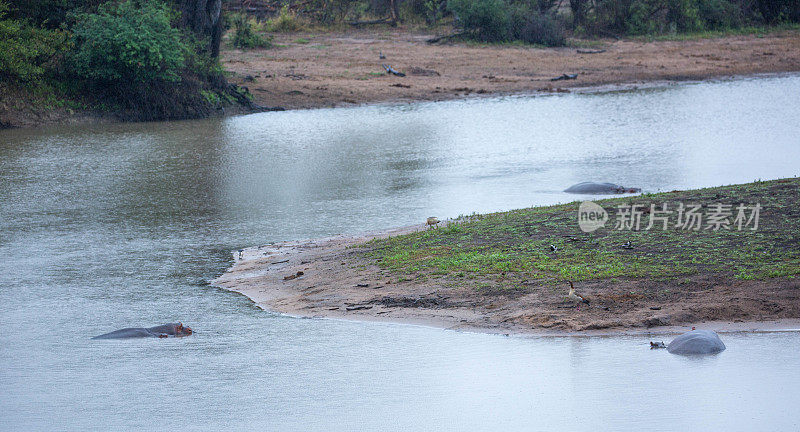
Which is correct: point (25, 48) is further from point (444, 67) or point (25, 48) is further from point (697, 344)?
point (697, 344)

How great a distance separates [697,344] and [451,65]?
21.6 metres

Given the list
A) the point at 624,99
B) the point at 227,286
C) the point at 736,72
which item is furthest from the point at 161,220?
the point at 736,72

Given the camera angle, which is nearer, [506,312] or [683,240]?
[506,312]

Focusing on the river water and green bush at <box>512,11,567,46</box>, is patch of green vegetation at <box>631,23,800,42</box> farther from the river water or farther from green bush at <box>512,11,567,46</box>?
the river water

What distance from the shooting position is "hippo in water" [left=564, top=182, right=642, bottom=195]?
38.8ft

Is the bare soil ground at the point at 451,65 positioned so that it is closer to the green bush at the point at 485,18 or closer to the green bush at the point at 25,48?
the green bush at the point at 485,18

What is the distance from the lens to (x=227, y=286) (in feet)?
27.8

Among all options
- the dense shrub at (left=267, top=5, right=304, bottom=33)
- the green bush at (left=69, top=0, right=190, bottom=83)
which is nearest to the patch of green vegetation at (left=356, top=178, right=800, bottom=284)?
the green bush at (left=69, top=0, right=190, bottom=83)

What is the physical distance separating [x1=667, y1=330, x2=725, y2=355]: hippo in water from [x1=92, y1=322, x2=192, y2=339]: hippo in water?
3.62 metres

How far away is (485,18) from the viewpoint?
2998cm

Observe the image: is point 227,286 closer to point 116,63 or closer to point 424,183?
point 424,183

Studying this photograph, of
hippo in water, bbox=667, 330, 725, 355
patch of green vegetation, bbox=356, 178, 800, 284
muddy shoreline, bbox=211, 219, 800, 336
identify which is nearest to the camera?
hippo in water, bbox=667, 330, 725, 355

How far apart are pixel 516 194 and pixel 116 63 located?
12287 millimetres

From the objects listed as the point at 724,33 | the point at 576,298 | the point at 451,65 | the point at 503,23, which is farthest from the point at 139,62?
the point at 724,33
